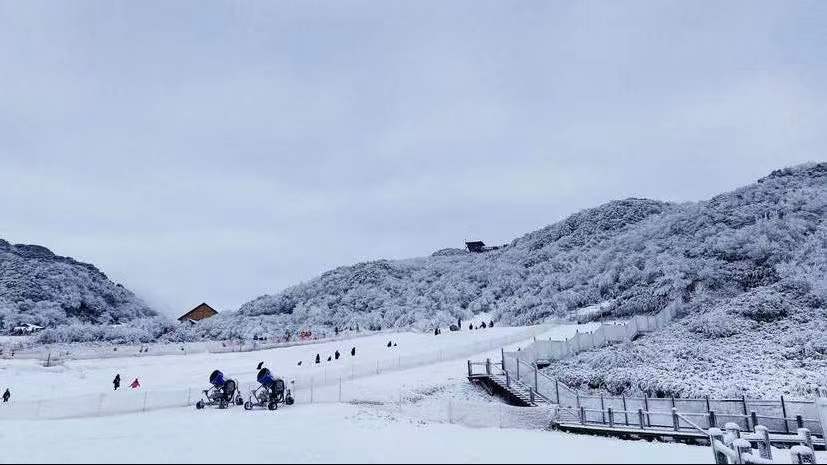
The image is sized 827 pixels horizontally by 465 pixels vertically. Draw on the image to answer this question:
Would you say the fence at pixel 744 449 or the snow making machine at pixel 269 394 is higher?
the snow making machine at pixel 269 394

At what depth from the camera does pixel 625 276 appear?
201ft

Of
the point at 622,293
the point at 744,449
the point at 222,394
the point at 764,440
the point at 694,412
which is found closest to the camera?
the point at 744,449

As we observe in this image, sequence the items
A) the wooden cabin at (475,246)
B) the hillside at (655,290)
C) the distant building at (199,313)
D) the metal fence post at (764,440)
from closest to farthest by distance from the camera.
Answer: the metal fence post at (764,440)
the hillside at (655,290)
the distant building at (199,313)
the wooden cabin at (475,246)

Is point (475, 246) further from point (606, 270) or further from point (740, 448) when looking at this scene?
point (740, 448)

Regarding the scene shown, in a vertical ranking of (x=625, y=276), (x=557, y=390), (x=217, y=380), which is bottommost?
(x=557, y=390)

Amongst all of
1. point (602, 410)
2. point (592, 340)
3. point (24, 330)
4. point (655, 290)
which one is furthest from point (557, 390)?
point (24, 330)

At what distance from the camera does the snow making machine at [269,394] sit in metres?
25.2

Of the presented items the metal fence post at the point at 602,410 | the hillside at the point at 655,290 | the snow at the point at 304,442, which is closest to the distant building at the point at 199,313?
the hillside at the point at 655,290

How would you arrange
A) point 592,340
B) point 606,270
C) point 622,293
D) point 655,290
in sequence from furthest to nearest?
1. point 606,270
2. point 622,293
3. point 655,290
4. point 592,340

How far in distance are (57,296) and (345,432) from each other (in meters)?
106

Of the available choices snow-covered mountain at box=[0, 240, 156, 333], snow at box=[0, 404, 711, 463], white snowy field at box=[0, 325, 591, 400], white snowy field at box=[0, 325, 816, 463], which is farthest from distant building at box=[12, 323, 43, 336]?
snow at box=[0, 404, 711, 463]

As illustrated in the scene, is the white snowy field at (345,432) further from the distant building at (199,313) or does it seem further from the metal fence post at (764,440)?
the distant building at (199,313)

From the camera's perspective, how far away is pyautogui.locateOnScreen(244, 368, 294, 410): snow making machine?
25219 millimetres

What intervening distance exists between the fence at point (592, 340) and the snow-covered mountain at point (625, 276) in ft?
5.85
